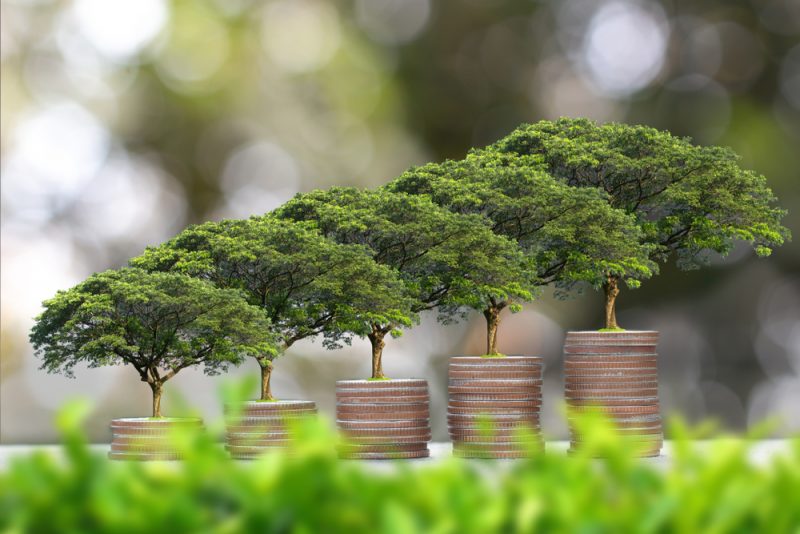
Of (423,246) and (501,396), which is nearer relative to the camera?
(501,396)

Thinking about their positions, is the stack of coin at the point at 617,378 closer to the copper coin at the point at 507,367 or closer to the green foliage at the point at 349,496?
the copper coin at the point at 507,367

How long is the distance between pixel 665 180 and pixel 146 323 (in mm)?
7530

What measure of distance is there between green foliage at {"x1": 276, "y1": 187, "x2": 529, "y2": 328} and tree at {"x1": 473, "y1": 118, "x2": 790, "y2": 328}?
172 centimetres

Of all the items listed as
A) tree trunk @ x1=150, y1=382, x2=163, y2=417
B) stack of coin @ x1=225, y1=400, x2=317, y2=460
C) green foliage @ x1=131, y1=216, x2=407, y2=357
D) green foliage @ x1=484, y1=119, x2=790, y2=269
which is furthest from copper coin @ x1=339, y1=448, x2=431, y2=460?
green foliage @ x1=484, y1=119, x2=790, y2=269

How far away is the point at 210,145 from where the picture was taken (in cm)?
2322

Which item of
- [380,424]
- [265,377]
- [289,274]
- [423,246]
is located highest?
[423,246]

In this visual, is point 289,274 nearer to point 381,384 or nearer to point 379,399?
point 381,384

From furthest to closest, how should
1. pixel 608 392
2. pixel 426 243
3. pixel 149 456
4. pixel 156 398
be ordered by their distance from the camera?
pixel 426 243
pixel 156 398
pixel 608 392
pixel 149 456

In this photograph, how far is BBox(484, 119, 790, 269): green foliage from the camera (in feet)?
50.1

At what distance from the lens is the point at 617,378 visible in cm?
1398

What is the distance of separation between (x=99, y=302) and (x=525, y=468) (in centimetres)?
1112

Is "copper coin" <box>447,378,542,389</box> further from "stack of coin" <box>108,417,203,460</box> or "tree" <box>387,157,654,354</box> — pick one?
"stack of coin" <box>108,417,203,460</box>

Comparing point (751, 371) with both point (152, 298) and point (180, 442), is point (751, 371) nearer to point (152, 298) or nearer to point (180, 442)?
point (152, 298)

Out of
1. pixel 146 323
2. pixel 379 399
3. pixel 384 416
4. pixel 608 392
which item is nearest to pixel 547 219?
pixel 608 392
